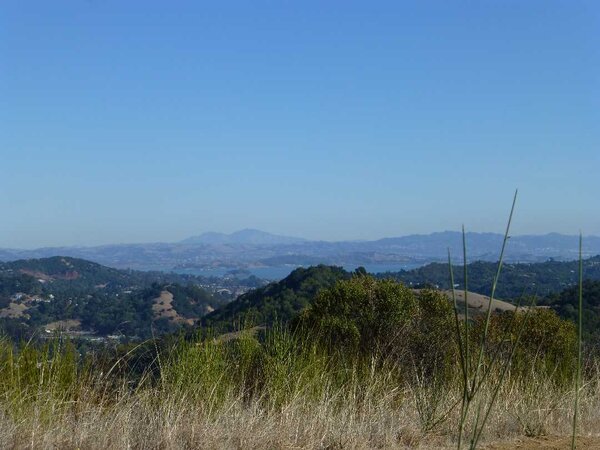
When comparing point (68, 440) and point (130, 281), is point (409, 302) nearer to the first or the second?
point (68, 440)

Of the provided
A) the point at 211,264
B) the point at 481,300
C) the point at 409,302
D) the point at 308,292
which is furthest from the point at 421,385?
the point at 211,264

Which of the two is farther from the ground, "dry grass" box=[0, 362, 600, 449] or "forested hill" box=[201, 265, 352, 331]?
"dry grass" box=[0, 362, 600, 449]

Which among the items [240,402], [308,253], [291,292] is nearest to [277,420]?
[240,402]

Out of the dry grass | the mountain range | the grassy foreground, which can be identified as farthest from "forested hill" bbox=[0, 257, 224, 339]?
the mountain range

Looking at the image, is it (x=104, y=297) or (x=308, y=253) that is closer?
(x=104, y=297)

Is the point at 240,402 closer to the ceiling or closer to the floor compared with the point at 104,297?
closer to the ceiling

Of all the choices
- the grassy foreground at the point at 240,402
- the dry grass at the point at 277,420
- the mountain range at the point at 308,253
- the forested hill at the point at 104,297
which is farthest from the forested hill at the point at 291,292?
the mountain range at the point at 308,253

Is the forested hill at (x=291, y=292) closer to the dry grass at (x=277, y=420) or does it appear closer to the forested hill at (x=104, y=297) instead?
the forested hill at (x=104, y=297)

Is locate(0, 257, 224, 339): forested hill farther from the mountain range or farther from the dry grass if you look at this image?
the mountain range

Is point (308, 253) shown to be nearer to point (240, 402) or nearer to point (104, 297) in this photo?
point (104, 297)

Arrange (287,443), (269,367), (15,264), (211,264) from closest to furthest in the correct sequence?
(287,443) < (269,367) < (15,264) < (211,264)

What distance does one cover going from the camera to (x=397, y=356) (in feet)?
37.3

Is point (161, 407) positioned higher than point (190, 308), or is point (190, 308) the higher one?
point (161, 407)

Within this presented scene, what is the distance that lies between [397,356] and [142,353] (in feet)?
16.2
